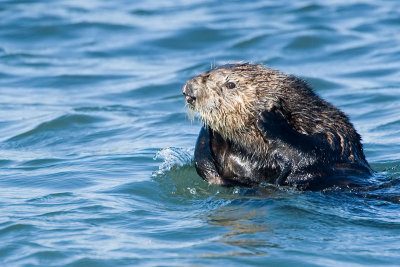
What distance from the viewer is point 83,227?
18.6ft

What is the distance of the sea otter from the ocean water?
161 mm

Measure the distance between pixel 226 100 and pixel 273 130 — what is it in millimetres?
511

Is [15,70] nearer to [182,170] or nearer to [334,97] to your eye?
[334,97]

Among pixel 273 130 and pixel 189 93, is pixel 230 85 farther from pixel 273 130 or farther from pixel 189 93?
pixel 273 130

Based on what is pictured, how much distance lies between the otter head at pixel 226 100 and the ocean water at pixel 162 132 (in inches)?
22.2

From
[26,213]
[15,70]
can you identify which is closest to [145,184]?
[26,213]

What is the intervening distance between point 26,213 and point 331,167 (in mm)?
2475

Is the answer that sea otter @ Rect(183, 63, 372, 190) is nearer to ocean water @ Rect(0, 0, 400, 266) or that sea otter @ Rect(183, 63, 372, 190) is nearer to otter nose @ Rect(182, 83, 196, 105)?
otter nose @ Rect(182, 83, 196, 105)

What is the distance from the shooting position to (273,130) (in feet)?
20.1

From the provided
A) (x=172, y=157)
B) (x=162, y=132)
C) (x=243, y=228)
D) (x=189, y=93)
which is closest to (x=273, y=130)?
(x=189, y=93)

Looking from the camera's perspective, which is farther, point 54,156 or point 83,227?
point 54,156

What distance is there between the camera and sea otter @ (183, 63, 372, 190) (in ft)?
20.1

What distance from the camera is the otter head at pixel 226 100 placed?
6.35 meters

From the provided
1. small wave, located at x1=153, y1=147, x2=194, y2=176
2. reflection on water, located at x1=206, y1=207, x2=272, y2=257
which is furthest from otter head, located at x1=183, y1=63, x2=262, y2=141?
small wave, located at x1=153, y1=147, x2=194, y2=176
